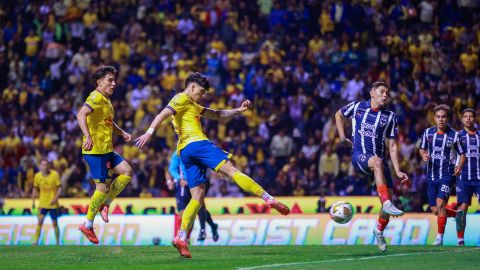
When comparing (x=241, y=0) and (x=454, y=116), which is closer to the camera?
(x=454, y=116)

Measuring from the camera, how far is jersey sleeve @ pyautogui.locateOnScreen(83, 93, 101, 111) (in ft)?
47.4

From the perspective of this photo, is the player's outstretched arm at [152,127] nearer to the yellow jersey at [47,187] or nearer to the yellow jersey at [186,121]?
the yellow jersey at [186,121]

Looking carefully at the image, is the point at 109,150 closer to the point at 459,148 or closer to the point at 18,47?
the point at 459,148

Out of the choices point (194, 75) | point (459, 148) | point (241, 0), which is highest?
point (241, 0)

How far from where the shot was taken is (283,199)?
75.7 ft

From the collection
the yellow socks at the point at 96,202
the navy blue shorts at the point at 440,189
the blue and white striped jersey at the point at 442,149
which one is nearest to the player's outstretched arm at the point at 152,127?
the yellow socks at the point at 96,202

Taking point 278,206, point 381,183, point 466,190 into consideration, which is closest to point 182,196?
point 466,190

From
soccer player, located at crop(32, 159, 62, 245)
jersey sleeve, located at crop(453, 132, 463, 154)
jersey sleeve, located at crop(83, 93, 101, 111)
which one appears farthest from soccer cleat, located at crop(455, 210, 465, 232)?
soccer player, located at crop(32, 159, 62, 245)

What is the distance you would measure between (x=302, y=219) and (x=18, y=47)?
50.0ft

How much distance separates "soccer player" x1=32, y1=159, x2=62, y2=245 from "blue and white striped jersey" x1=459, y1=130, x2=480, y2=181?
Result: 32.8 feet

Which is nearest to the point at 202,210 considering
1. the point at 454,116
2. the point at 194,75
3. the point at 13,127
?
the point at 194,75

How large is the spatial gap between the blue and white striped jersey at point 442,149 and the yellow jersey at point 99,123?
22.8ft

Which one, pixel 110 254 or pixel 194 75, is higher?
pixel 194 75

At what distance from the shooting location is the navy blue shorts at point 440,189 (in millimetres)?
18344
